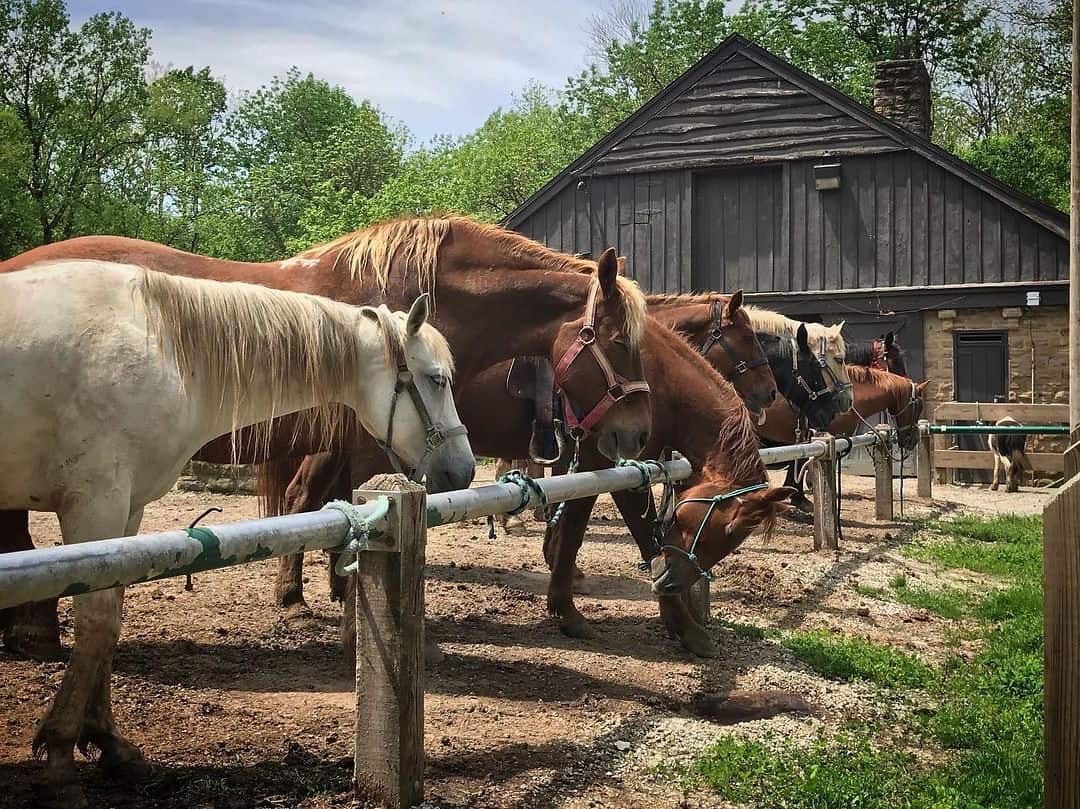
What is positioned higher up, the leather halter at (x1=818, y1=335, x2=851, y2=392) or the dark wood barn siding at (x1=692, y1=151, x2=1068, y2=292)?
the dark wood barn siding at (x1=692, y1=151, x2=1068, y2=292)

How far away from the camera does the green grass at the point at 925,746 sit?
317cm

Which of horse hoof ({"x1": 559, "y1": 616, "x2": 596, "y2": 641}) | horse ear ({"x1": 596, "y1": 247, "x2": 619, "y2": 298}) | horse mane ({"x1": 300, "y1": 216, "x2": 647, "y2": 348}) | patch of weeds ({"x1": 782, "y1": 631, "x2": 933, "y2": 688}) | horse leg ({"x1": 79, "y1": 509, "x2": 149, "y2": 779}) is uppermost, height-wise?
horse mane ({"x1": 300, "y1": 216, "x2": 647, "y2": 348})

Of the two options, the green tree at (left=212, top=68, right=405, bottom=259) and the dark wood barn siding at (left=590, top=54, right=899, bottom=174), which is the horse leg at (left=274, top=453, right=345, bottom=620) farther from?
the green tree at (left=212, top=68, right=405, bottom=259)

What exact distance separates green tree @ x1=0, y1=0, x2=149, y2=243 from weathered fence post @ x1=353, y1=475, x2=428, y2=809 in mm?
21285

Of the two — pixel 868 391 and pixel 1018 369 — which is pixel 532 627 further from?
pixel 1018 369

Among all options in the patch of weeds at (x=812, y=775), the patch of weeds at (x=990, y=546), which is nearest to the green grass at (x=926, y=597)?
the patch of weeds at (x=990, y=546)

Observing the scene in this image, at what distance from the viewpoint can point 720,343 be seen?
709 centimetres

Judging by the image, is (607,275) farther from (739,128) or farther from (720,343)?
(739,128)

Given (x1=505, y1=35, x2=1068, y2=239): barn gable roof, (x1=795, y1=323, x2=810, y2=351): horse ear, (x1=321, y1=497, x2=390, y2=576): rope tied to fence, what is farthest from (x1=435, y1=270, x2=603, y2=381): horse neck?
(x1=505, y1=35, x2=1068, y2=239): barn gable roof

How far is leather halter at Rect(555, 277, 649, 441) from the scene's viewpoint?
4668 millimetres

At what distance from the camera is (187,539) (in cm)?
214

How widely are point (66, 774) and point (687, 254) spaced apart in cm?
1461

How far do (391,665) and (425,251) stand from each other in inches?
123

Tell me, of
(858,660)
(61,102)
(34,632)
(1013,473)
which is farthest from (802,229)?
(61,102)
